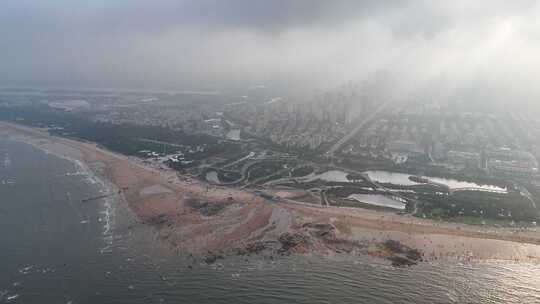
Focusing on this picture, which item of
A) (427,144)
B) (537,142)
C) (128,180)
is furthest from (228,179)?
(537,142)

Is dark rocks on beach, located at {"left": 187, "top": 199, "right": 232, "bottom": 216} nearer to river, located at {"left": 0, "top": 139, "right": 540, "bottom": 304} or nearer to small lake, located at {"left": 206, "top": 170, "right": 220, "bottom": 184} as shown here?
river, located at {"left": 0, "top": 139, "right": 540, "bottom": 304}

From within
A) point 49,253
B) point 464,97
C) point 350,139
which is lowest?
point 49,253

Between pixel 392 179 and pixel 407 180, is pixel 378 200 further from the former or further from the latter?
pixel 407 180

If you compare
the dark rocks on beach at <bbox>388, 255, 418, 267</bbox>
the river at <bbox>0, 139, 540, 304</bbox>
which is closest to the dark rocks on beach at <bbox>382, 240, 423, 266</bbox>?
the dark rocks on beach at <bbox>388, 255, 418, 267</bbox>

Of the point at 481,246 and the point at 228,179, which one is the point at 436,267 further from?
the point at 228,179

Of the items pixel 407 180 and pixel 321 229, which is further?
pixel 407 180

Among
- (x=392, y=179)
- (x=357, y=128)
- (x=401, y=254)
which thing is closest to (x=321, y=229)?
(x=401, y=254)
